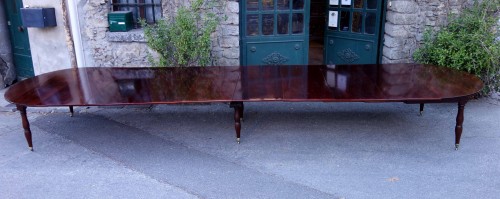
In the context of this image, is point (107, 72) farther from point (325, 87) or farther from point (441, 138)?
point (441, 138)

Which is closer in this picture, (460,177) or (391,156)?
(460,177)

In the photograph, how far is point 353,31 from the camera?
235 inches

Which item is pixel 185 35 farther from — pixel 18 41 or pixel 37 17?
pixel 18 41

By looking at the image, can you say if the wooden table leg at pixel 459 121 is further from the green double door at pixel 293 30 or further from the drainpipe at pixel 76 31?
the drainpipe at pixel 76 31

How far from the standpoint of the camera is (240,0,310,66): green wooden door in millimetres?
5602

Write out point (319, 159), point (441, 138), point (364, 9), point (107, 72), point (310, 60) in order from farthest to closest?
point (310, 60) → point (364, 9) → point (107, 72) → point (441, 138) → point (319, 159)

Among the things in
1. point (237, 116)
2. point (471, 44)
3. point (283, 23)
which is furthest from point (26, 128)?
point (471, 44)

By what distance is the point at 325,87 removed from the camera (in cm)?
405

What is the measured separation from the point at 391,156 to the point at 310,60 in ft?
12.1

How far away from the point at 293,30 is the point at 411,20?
1.51m

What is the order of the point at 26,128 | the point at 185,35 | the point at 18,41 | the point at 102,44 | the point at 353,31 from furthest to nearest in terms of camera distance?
the point at 18,41 → the point at 353,31 → the point at 102,44 → the point at 185,35 → the point at 26,128

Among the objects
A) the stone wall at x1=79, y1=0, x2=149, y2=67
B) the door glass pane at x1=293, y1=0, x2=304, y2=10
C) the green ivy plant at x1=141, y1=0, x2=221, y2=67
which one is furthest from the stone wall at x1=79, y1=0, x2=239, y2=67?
the door glass pane at x1=293, y1=0, x2=304, y2=10

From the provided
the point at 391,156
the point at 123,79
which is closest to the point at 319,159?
the point at 391,156

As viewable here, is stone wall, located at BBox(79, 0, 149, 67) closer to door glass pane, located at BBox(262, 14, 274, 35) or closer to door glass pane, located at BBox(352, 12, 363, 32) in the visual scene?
door glass pane, located at BBox(262, 14, 274, 35)
